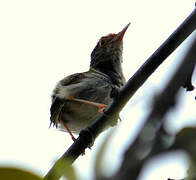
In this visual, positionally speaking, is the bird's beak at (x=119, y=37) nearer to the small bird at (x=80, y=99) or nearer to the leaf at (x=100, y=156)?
the small bird at (x=80, y=99)

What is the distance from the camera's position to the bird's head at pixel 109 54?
7387mm

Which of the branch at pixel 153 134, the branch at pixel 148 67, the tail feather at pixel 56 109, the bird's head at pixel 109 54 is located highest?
the bird's head at pixel 109 54

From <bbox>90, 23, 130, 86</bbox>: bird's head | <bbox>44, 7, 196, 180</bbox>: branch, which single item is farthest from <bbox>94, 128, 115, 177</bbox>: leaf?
<bbox>90, 23, 130, 86</bbox>: bird's head

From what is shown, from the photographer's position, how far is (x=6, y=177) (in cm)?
90

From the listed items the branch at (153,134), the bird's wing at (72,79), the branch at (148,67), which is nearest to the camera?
the branch at (153,134)

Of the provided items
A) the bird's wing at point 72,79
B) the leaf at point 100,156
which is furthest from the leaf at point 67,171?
the bird's wing at point 72,79

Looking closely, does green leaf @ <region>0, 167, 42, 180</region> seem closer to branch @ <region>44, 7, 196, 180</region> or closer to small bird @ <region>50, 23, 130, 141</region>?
branch @ <region>44, 7, 196, 180</region>

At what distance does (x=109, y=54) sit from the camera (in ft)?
25.4

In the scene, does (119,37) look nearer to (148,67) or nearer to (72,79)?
(72,79)

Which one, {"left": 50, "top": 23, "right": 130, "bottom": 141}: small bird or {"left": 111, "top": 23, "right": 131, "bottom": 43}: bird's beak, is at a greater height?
{"left": 111, "top": 23, "right": 131, "bottom": 43}: bird's beak

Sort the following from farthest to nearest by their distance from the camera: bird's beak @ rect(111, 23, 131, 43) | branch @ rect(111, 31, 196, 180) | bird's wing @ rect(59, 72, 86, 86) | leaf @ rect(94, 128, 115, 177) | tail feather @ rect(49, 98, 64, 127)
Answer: bird's beak @ rect(111, 23, 131, 43)
bird's wing @ rect(59, 72, 86, 86)
tail feather @ rect(49, 98, 64, 127)
leaf @ rect(94, 128, 115, 177)
branch @ rect(111, 31, 196, 180)

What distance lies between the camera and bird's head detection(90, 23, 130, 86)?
739 cm

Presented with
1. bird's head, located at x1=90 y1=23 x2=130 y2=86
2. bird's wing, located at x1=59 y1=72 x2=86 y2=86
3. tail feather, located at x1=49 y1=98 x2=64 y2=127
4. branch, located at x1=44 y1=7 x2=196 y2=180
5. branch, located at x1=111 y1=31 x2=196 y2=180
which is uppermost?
bird's head, located at x1=90 y1=23 x2=130 y2=86

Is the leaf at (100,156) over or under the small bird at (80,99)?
under
